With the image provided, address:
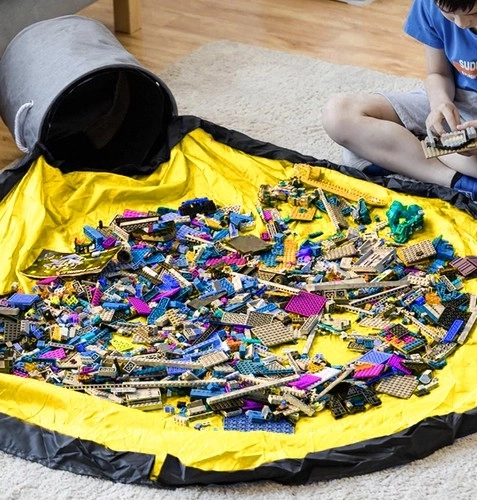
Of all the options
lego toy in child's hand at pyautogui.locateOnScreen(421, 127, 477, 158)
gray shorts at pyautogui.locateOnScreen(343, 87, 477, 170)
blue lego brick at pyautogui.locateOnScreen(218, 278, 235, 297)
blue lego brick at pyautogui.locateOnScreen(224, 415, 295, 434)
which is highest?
lego toy in child's hand at pyautogui.locateOnScreen(421, 127, 477, 158)

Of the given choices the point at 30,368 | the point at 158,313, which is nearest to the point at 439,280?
the point at 158,313

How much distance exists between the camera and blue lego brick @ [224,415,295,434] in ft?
4.85

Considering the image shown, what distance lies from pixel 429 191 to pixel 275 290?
444mm

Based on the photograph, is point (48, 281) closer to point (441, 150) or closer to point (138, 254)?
point (138, 254)

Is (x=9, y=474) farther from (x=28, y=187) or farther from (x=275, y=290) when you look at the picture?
(x=28, y=187)

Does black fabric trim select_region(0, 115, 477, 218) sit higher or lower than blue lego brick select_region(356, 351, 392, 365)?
higher

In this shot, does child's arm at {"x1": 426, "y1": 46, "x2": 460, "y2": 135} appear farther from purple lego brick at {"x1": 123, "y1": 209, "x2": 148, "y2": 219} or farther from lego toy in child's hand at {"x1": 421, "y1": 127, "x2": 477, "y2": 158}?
purple lego brick at {"x1": 123, "y1": 209, "x2": 148, "y2": 219}

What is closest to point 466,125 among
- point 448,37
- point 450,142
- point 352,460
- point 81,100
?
point 450,142

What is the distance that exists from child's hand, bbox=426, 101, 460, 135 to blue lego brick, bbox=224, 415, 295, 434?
753 millimetres

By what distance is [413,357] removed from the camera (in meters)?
1.61

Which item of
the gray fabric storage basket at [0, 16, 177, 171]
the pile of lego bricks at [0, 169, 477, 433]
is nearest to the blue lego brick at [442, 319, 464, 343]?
the pile of lego bricks at [0, 169, 477, 433]

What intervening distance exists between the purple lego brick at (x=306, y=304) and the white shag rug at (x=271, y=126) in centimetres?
36

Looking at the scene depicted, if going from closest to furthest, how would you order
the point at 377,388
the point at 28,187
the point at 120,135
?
the point at 377,388
the point at 28,187
the point at 120,135

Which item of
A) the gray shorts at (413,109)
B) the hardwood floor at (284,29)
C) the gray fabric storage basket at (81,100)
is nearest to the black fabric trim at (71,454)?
the gray fabric storage basket at (81,100)
